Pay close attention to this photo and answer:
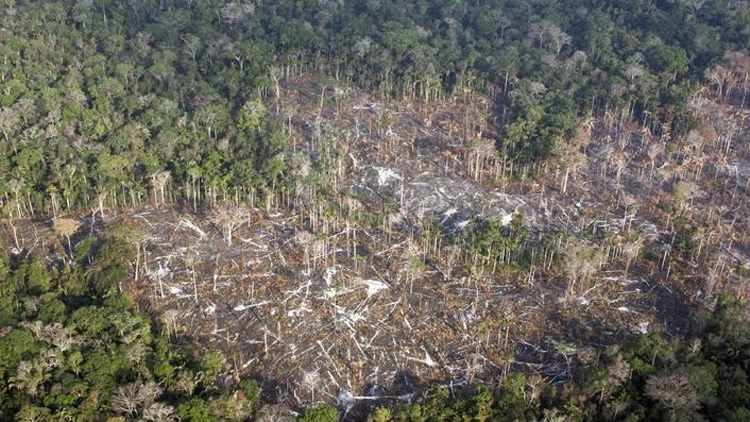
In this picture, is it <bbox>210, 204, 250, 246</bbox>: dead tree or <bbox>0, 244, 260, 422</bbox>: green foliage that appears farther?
<bbox>210, 204, 250, 246</bbox>: dead tree

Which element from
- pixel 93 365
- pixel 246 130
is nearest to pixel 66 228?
pixel 93 365

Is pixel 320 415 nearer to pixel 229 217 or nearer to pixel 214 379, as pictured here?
pixel 214 379

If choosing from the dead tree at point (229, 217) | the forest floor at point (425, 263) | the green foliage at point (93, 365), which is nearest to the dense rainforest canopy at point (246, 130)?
the green foliage at point (93, 365)

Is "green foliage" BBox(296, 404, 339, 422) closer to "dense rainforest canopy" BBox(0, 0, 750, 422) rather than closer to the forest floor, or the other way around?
"dense rainforest canopy" BBox(0, 0, 750, 422)

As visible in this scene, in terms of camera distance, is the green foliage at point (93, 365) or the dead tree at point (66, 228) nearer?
the green foliage at point (93, 365)

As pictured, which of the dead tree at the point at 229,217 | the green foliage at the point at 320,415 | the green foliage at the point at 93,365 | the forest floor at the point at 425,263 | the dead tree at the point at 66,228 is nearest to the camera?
the green foliage at the point at 93,365

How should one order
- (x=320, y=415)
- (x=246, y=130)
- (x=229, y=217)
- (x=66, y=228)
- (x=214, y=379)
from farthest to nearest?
(x=246, y=130)
(x=229, y=217)
(x=66, y=228)
(x=214, y=379)
(x=320, y=415)

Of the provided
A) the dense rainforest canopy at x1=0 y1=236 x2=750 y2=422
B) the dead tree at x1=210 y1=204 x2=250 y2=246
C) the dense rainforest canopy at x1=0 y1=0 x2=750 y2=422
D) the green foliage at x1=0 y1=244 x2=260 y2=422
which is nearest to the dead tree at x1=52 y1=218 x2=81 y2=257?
the dense rainforest canopy at x1=0 y1=0 x2=750 y2=422

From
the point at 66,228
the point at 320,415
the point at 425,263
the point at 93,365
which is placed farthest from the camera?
the point at 425,263

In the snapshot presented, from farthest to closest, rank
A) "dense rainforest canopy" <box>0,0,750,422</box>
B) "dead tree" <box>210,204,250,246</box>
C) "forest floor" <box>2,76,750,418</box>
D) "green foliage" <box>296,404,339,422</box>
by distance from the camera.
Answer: "dead tree" <box>210,204,250,246</box>
"forest floor" <box>2,76,750,418</box>
"dense rainforest canopy" <box>0,0,750,422</box>
"green foliage" <box>296,404,339,422</box>

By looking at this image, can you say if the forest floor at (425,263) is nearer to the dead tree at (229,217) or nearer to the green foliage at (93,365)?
the dead tree at (229,217)
